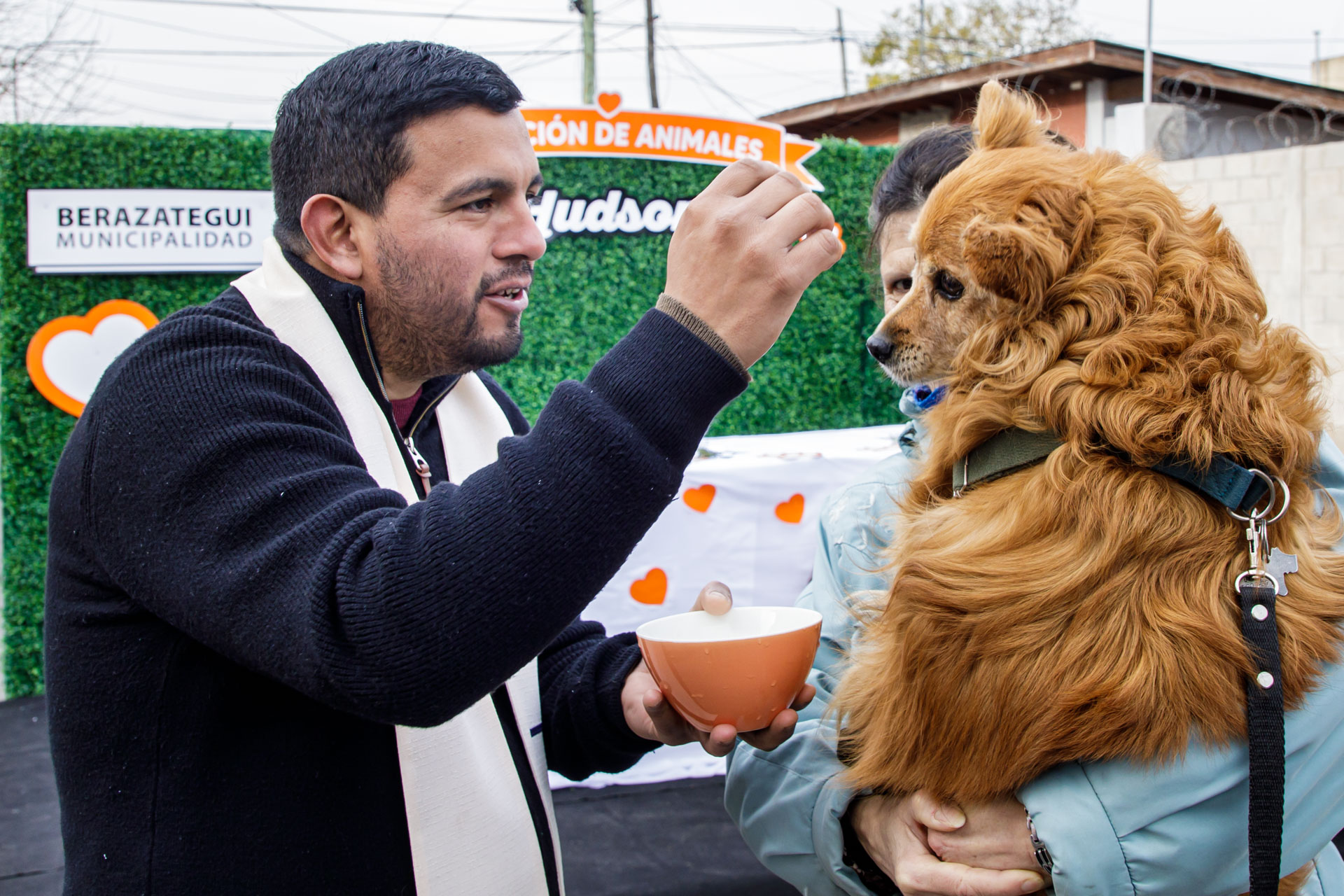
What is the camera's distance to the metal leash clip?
1285mm

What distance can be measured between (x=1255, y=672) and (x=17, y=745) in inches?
257

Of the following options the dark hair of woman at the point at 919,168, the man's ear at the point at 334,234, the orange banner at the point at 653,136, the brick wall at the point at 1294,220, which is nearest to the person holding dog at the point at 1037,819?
the dark hair of woman at the point at 919,168

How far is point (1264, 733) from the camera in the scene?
4.06ft

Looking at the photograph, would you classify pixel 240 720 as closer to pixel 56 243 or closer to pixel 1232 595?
pixel 1232 595

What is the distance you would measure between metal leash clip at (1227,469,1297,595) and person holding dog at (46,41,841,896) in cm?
70

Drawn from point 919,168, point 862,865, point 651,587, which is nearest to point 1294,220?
point 651,587

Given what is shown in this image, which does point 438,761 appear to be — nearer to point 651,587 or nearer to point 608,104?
point 651,587

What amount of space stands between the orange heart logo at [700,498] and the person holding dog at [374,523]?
7.81 ft

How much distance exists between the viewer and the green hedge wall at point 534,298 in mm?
6473

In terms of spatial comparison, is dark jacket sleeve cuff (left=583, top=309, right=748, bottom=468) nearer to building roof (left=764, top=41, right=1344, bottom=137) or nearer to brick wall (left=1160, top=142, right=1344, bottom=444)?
brick wall (left=1160, top=142, right=1344, bottom=444)

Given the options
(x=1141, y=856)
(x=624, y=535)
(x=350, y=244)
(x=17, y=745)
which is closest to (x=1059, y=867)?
(x=1141, y=856)

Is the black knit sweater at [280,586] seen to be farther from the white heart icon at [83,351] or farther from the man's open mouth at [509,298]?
the white heart icon at [83,351]

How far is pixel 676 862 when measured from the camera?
157 inches

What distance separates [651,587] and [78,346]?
16.0ft
